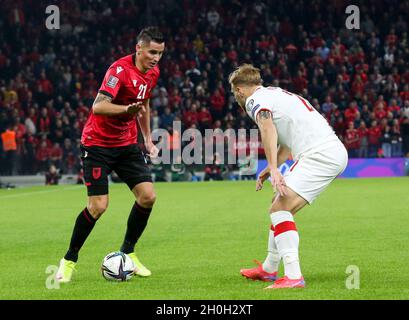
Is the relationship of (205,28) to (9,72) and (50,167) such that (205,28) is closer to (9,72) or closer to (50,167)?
(9,72)

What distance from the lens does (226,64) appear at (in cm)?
3294

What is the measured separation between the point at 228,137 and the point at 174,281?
1875 cm

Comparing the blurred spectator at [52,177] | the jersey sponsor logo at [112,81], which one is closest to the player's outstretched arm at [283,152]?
the jersey sponsor logo at [112,81]

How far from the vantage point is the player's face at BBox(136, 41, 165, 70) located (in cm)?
826

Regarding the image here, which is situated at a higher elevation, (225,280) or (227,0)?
(227,0)

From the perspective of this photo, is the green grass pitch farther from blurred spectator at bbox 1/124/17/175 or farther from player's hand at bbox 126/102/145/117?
blurred spectator at bbox 1/124/17/175

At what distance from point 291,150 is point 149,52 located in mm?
1618

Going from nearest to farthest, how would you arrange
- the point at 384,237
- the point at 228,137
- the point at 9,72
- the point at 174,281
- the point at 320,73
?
the point at 174,281
the point at 384,237
the point at 228,137
the point at 320,73
the point at 9,72

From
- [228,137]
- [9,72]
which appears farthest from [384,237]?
[9,72]

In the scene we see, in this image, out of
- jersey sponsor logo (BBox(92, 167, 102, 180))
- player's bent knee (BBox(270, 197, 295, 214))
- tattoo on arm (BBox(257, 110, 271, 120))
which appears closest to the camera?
tattoo on arm (BBox(257, 110, 271, 120))

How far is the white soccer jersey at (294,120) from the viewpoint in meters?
7.52

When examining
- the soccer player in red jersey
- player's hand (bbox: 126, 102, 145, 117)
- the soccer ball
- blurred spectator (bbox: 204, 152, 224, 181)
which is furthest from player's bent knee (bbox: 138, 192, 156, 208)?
blurred spectator (bbox: 204, 152, 224, 181)

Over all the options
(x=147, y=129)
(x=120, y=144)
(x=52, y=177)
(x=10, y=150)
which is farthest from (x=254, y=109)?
(x=10, y=150)
